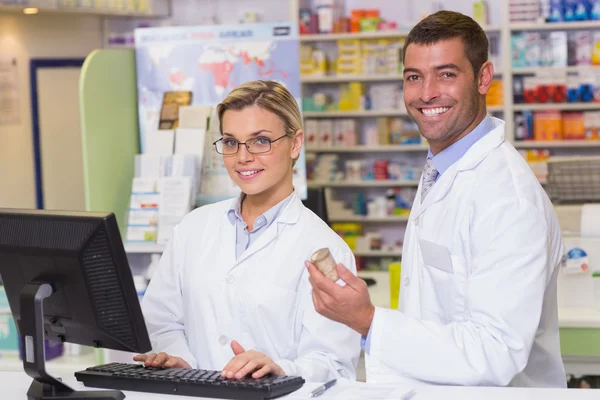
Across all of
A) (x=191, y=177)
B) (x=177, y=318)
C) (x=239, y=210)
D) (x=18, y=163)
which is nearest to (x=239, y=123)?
(x=239, y=210)

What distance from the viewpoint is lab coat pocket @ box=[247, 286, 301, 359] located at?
7.31 ft

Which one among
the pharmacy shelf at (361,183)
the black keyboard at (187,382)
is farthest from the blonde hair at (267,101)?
the pharmacy shelf at (361,183)

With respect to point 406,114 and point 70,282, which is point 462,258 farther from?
point 406,114

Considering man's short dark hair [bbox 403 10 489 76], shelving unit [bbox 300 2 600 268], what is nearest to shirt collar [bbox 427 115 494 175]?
man's short dark hair [bbox 403 10 489 76]

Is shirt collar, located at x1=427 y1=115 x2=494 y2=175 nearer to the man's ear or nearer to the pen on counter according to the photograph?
the man's ear

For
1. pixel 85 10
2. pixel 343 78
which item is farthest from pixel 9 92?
pixel 343 78

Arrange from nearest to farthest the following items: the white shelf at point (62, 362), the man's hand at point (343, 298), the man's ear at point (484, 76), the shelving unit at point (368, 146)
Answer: the man's hand at point (343, 298)
the man's ear at point (484, 76)
the white shelf at point (62, 362)
the shelving unit at point (368, 146)

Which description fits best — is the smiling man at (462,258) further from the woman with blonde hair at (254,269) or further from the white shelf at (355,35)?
the white shelf at (355,35)

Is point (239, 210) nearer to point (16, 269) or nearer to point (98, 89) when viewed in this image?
point (16, 269)

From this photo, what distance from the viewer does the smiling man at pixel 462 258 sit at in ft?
6.27

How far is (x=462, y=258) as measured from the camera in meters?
2.07

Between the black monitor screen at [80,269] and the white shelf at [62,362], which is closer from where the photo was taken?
the black monitor screen at [80,269]

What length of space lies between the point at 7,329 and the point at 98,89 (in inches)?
51.7

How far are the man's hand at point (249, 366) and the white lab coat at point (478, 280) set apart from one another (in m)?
0.22
